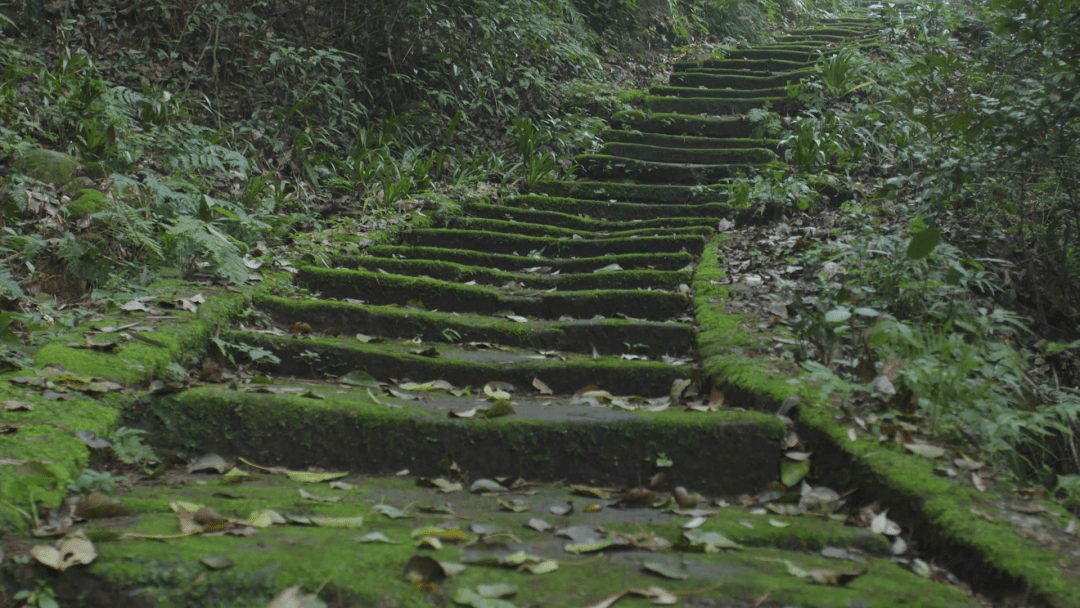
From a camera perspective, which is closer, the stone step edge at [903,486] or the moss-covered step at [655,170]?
the stone step edge at [903,486]

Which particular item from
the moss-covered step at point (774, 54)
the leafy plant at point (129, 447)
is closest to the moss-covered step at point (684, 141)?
the moss-covered step at point (774, 54)

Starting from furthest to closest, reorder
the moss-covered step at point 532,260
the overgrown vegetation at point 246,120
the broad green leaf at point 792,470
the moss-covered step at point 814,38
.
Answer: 1. the moss-covered step at point 814,38
2. the moss-covered step at point 532,260
3. the overgrown vegetation at point 246,120
4. the broad green leaf at point 792,470

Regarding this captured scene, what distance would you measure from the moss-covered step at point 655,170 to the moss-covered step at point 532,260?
1.71 meters

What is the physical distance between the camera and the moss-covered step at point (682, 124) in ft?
22.1

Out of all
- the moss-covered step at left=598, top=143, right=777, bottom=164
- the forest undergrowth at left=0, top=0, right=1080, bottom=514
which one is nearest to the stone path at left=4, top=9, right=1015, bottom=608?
the forest undergrowth at left=0, top=0, right=1080, bottom=514

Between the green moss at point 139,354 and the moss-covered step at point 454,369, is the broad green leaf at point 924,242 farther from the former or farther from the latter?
the green moss at point 139,354

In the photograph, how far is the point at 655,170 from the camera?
19.5 ft

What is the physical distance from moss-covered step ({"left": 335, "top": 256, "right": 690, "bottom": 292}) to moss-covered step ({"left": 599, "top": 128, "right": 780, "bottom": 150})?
2715mm

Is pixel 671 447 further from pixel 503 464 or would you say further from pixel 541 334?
pixel 541 334

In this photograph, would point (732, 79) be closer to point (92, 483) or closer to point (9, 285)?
point (9, 285)

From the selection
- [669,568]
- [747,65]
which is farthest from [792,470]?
[747,65]

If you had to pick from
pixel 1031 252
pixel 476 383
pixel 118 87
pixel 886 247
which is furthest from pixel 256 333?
pixel 1031 252

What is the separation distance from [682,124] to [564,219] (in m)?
2.41

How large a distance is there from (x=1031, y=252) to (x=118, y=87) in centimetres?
535
